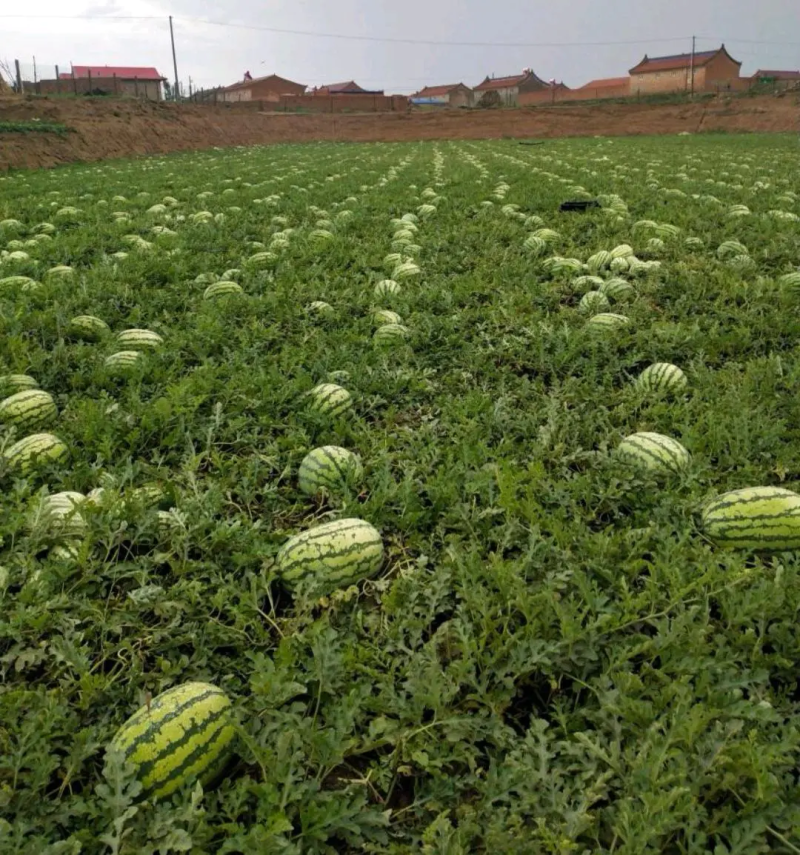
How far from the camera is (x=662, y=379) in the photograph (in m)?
3.61

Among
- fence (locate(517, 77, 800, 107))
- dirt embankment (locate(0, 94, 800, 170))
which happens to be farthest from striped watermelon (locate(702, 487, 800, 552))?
fence (locate(517, 77, 800, 107))

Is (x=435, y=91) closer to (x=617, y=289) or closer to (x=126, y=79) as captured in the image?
(x=126, y=79)

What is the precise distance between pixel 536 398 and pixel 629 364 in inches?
29.1

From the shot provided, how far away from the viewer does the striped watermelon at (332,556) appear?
2.25m

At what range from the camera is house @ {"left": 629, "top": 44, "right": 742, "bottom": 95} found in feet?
241

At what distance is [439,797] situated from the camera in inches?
62.7

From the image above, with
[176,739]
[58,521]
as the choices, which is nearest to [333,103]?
[58,521]

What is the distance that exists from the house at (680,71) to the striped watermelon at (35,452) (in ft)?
278

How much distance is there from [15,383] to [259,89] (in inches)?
4049

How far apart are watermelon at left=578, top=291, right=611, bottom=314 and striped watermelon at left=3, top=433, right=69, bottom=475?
3650 millimetres

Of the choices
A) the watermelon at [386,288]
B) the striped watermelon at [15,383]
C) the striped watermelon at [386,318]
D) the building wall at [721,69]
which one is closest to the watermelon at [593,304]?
the striped watermelon at [386,318]

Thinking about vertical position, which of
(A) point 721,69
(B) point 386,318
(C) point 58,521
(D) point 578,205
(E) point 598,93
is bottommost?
(C) point 58,521

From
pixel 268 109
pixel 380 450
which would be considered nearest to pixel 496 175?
pixel 380 450

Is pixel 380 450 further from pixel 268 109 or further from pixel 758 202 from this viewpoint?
pixel 268 109
